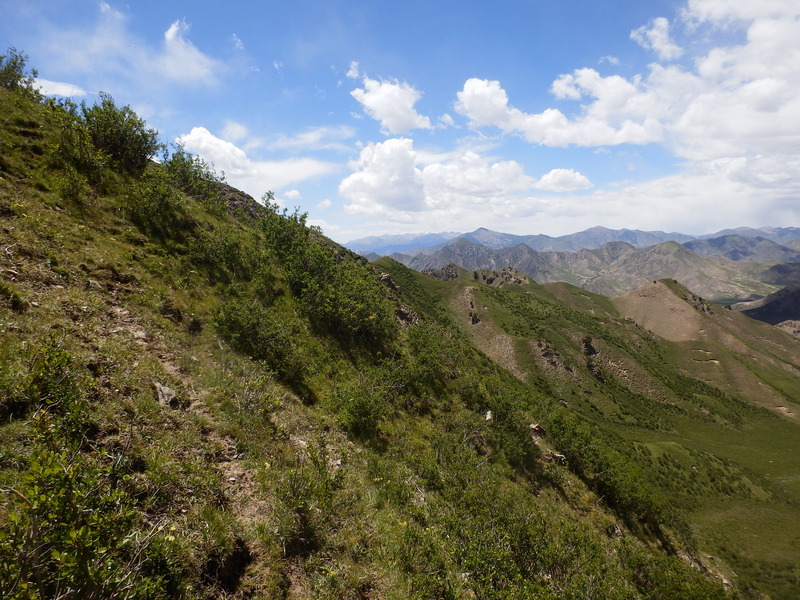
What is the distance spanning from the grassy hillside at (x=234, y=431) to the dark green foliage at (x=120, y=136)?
17 centimetres

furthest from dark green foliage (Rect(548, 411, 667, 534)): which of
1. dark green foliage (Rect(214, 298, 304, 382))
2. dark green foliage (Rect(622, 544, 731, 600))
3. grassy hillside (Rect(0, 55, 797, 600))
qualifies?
dark green foliage (Rect(214, 298, 304, 382))

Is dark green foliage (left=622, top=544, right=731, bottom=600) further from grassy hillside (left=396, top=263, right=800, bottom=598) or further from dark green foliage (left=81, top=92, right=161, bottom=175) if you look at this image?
dark green foliage (left=81, top=92, right=161, bottom=175)

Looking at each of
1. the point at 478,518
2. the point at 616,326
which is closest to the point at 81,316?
the point at 478,518

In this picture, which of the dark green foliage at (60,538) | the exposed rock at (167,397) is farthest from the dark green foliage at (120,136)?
the dark green foliage at (60,538)

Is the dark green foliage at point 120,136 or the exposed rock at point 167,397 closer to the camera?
the exposed rock at point 167,397

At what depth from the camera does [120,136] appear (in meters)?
27.5

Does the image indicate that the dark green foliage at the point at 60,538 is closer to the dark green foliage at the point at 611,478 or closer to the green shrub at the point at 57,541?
the green shrub at the point at 57,541

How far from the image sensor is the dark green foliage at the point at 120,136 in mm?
26078

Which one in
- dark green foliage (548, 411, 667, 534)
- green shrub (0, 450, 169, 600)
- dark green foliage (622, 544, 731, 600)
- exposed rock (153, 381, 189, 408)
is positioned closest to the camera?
green shrub (0, 450, 169, 600)

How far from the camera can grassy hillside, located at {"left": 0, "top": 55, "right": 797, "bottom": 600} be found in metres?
7.48

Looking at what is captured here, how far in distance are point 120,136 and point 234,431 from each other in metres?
29.9

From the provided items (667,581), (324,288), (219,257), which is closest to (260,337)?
(219,257)

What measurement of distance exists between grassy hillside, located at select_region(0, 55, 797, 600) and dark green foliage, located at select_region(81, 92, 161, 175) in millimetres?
165

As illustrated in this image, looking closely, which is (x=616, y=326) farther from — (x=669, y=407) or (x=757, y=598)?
(x=757, y=598)
